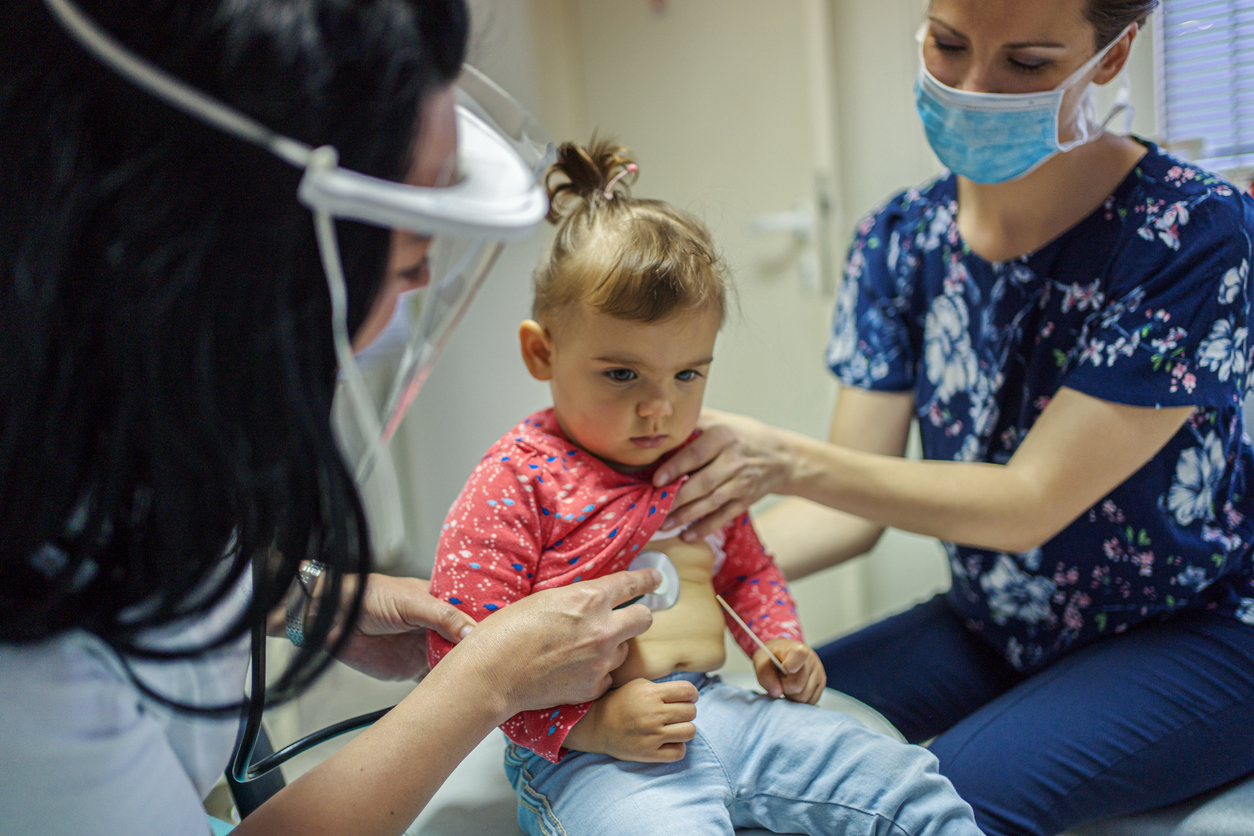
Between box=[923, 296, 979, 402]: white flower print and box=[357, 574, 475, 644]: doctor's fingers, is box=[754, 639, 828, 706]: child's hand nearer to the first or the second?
box=[357, 574, 475, 644]: doctor's fingers

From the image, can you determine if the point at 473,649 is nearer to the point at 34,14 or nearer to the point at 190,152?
the point at 190,152

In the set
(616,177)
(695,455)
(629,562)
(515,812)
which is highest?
(616,177)

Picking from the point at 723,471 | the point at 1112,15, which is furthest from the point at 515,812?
the point at 1112,15

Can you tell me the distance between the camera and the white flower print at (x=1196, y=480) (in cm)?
121

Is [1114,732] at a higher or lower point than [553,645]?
lower

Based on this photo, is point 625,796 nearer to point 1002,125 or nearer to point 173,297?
point 173,297

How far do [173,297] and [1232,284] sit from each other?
1.21 metres

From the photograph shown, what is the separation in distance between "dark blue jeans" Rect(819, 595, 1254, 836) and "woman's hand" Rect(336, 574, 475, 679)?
2.25 ft

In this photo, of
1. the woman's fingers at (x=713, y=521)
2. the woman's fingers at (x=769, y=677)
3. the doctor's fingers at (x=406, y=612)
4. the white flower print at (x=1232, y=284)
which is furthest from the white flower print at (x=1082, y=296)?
Answer: the doctor's fingers at (x=406, y=612)

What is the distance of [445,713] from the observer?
0.81 meters

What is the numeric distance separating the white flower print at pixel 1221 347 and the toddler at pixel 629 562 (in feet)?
2.01

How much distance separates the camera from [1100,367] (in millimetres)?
1162

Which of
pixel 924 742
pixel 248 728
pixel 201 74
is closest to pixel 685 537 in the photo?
pixel 248 728

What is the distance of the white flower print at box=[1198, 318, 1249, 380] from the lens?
3.70 feet
